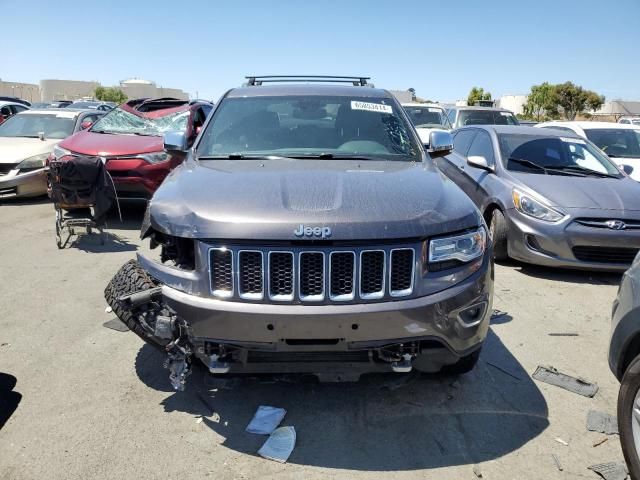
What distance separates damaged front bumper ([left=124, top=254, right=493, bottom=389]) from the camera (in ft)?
8.64

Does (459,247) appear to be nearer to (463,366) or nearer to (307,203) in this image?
(307,203)

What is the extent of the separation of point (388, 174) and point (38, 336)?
291cm

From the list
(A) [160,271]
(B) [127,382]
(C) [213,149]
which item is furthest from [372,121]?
(B) [127,382]

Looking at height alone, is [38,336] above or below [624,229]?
below

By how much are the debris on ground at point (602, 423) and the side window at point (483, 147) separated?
4339mm

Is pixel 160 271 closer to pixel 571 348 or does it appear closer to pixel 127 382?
pixel 127 382

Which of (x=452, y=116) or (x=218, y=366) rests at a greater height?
(x=218, y=366)

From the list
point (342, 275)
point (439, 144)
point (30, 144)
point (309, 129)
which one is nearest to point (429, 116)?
point (30, 144)

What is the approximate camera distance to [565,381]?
3.66m

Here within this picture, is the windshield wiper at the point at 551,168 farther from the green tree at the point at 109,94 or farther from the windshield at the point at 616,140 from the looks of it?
the green tree at the point at 109,94

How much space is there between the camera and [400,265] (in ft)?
8.95

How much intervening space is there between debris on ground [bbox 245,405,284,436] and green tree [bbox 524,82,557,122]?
4685cm

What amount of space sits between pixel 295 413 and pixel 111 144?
6.21 meters

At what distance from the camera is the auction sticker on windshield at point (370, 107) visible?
4399 millimetres
